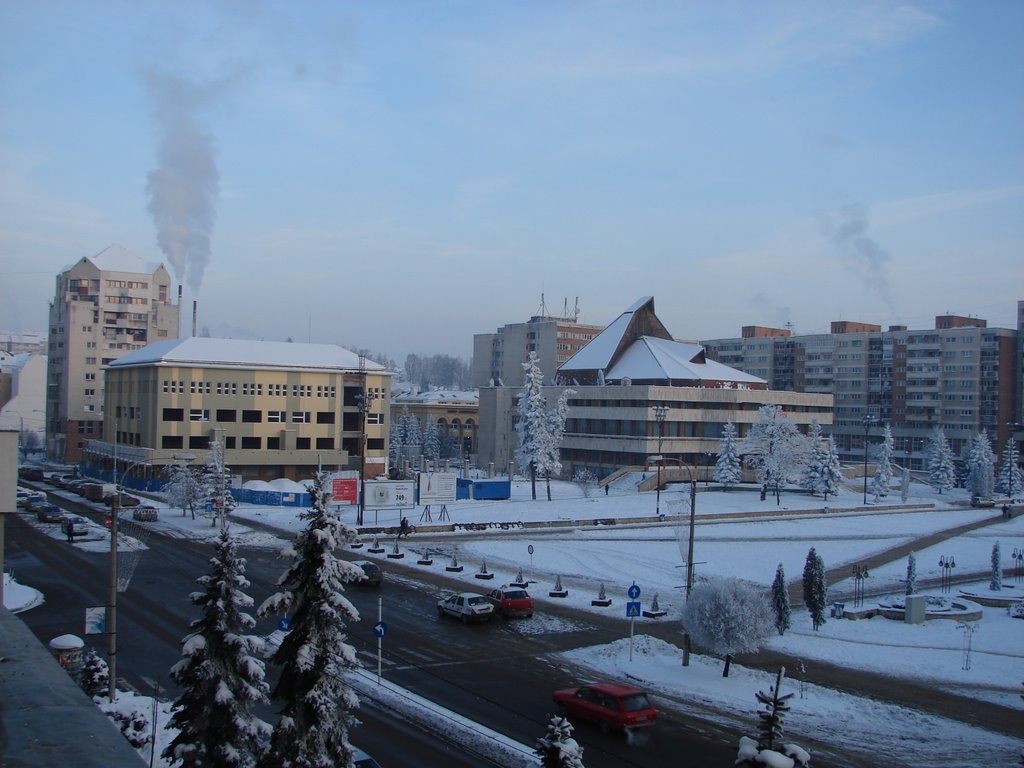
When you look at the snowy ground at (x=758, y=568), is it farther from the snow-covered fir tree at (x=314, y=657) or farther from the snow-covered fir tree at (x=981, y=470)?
the snow-covered fir tree at (x=314, y=657)

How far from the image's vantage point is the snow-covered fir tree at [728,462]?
3199 inches

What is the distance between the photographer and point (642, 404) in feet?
293

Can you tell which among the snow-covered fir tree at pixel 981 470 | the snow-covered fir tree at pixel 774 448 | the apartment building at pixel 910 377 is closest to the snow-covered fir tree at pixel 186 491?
the snow-covered fir tree at pixel 774 448

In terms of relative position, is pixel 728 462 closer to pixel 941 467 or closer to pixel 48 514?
pixel 941 467

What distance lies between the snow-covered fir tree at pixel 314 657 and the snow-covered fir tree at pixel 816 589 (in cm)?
2321

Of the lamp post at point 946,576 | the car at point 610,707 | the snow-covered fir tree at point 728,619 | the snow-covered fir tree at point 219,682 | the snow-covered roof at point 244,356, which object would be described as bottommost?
the lamp post at point 946,576

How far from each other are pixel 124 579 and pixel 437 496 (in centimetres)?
2801

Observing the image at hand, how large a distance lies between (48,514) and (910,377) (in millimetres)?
113794

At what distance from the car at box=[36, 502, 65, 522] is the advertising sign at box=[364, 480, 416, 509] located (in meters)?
19.5

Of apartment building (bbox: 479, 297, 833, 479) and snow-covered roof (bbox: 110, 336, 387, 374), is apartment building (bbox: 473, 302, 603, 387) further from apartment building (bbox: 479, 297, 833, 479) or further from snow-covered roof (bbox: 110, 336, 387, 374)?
snow-covered roof (bbox: 110, 336, 387, 374)

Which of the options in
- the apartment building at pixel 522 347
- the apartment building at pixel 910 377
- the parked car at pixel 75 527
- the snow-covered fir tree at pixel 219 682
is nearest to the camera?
the snow-covered fir tree at pixel 219 682

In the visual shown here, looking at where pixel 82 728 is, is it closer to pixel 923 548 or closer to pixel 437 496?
pixel 437 496

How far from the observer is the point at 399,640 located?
28.5 metres

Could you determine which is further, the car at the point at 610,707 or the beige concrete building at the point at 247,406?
the beige concrete building at the point at 247,406
